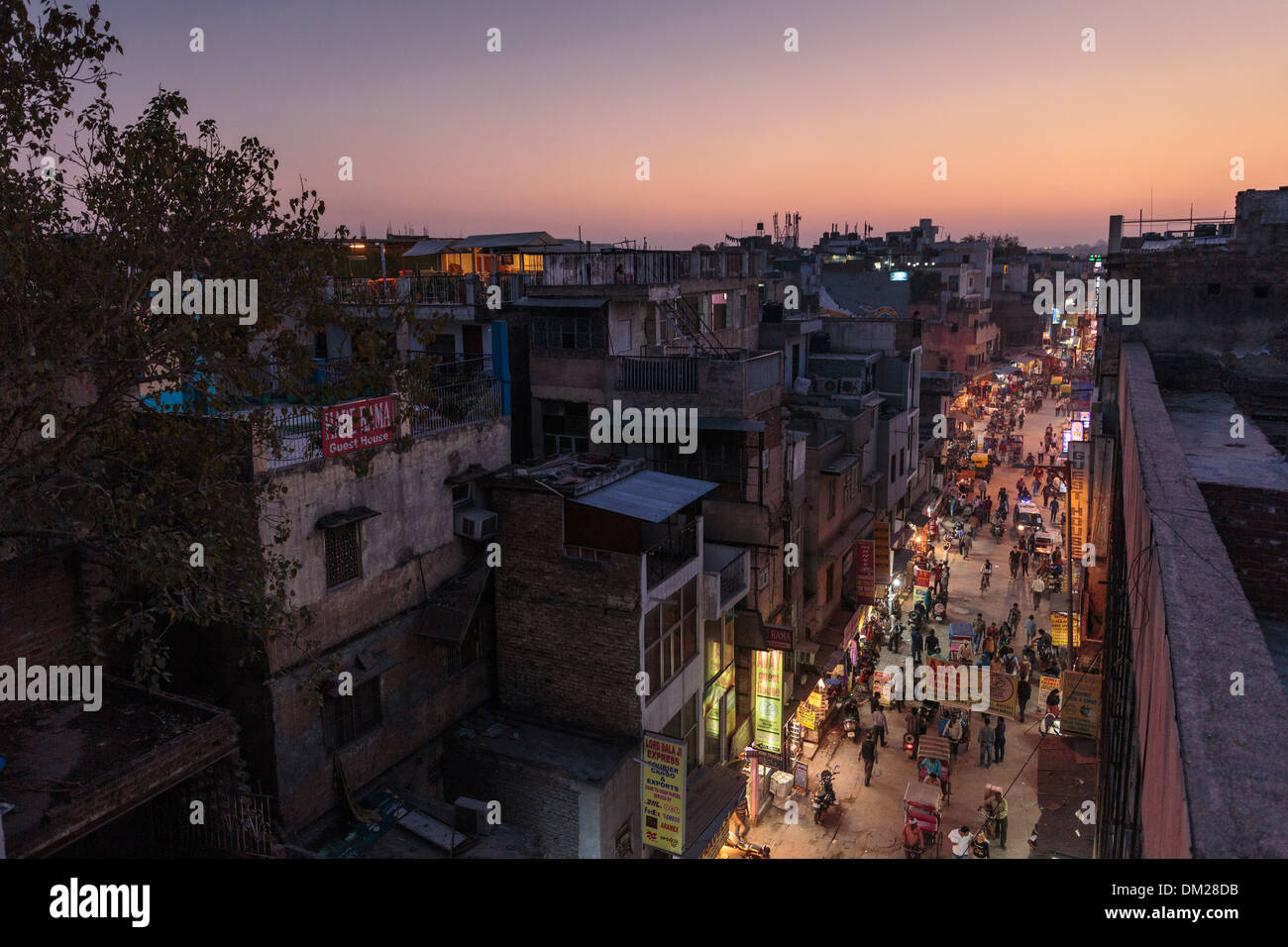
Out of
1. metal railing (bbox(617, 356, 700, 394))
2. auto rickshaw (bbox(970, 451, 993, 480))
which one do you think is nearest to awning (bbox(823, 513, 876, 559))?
metal railing (bbox(617, 356, 700, 394))

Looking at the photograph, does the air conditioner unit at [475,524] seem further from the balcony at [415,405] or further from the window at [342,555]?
the window at [342,555]

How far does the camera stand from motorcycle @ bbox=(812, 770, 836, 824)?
21.9m

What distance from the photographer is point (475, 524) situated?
17.5 meters

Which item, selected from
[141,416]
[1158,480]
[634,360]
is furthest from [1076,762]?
[141,416]

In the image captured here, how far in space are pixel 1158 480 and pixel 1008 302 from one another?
276 feet

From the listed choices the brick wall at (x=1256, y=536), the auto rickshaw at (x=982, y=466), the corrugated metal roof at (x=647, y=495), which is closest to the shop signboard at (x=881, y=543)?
the corrugated metal roof at (x=647, y=495)

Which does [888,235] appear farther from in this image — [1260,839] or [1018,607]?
[1260,839]

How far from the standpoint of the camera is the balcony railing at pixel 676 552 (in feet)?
59.7

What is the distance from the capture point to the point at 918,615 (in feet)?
109

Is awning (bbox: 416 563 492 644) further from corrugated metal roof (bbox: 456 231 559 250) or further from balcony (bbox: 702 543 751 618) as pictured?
corrugated metal roof (bbox: 456 231 559 250)

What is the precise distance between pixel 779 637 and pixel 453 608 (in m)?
8.91
